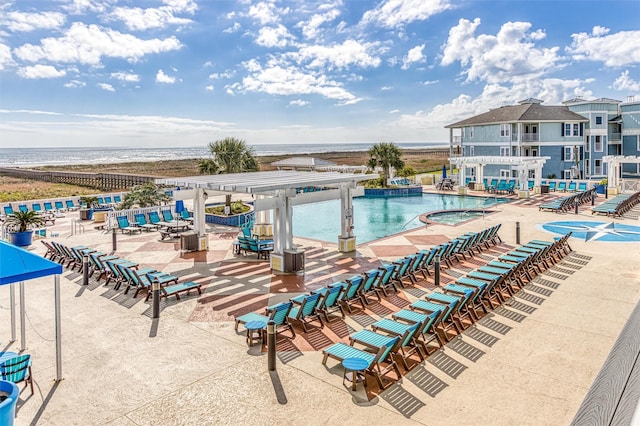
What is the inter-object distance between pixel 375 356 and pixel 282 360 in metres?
1.81

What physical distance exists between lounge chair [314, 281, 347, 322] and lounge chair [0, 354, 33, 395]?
17.4ft

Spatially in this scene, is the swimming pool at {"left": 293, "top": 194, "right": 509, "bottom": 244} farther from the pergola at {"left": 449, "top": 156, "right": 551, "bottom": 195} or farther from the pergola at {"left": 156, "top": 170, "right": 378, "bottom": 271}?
the pergola at {"left": 156, "top": 170, "right": 378, "bottom": 271}

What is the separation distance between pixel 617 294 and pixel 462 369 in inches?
251

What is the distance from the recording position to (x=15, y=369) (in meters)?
6.86

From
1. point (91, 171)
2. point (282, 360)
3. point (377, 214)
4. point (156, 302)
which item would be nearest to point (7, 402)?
point (282, 360)

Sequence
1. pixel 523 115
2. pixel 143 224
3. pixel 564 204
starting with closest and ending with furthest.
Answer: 1. pixel 143 224
2. pixel 564 204
3. pixel 523 115

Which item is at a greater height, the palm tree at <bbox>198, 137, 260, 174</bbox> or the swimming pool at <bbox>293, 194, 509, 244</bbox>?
the palm tree at <bbox>198, 137, 260, 174</bbox>

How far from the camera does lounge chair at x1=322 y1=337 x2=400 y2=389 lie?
7.09 m

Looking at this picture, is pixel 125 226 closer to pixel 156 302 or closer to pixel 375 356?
pixel 156 302

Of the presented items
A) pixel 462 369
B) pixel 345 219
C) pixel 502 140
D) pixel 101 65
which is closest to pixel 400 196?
pixel 502 140

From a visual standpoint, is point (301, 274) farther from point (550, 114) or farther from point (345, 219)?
point (550, 114)

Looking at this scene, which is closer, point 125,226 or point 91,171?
point 125,226

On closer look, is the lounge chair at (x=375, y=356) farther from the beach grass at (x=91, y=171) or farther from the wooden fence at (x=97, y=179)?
the wooden fence at (x=97, y=179)

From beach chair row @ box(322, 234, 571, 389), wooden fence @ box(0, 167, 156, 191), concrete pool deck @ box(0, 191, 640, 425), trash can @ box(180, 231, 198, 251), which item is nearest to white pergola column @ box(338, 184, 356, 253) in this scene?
concrete pool deck @ box(0, 191, 640, 425)
